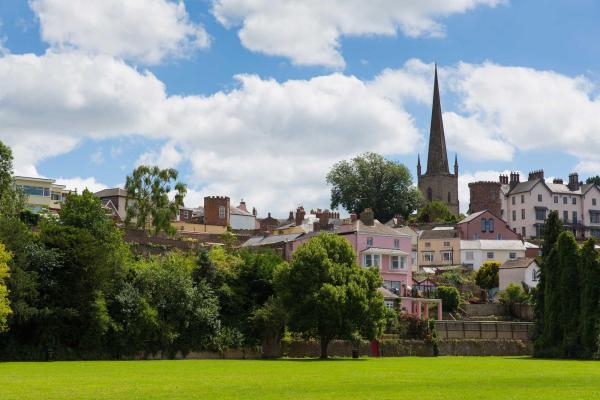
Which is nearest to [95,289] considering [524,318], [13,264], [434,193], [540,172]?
[13,264]

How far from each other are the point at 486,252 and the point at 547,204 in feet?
98.7

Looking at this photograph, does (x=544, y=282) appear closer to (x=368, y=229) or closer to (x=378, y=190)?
(x=368, y=229)

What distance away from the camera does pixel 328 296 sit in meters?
63.3

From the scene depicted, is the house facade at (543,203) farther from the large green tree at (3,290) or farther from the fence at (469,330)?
the large green tree at (3,290)

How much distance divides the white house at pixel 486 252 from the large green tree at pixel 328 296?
Result: 57.2 meters

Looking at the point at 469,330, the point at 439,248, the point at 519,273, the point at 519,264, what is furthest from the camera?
the point at 439,248

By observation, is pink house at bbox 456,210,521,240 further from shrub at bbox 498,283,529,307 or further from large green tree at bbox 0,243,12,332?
large green tree at bbox 0,243,12,332

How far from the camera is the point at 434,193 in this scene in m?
193

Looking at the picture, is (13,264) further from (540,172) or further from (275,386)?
(540,172)

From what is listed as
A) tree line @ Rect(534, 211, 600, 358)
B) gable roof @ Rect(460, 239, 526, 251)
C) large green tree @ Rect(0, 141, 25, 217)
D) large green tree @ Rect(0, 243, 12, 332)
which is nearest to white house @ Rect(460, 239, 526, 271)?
gable roof @ Rect(460, 239, 526, 251)

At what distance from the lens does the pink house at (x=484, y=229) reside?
130m

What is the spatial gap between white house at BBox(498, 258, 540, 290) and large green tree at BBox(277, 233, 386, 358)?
3956 cm

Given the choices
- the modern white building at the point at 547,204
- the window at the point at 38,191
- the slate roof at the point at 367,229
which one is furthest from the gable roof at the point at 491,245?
the window at the point at 38,191

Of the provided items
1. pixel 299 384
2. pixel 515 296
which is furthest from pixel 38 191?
pixel 299 384
